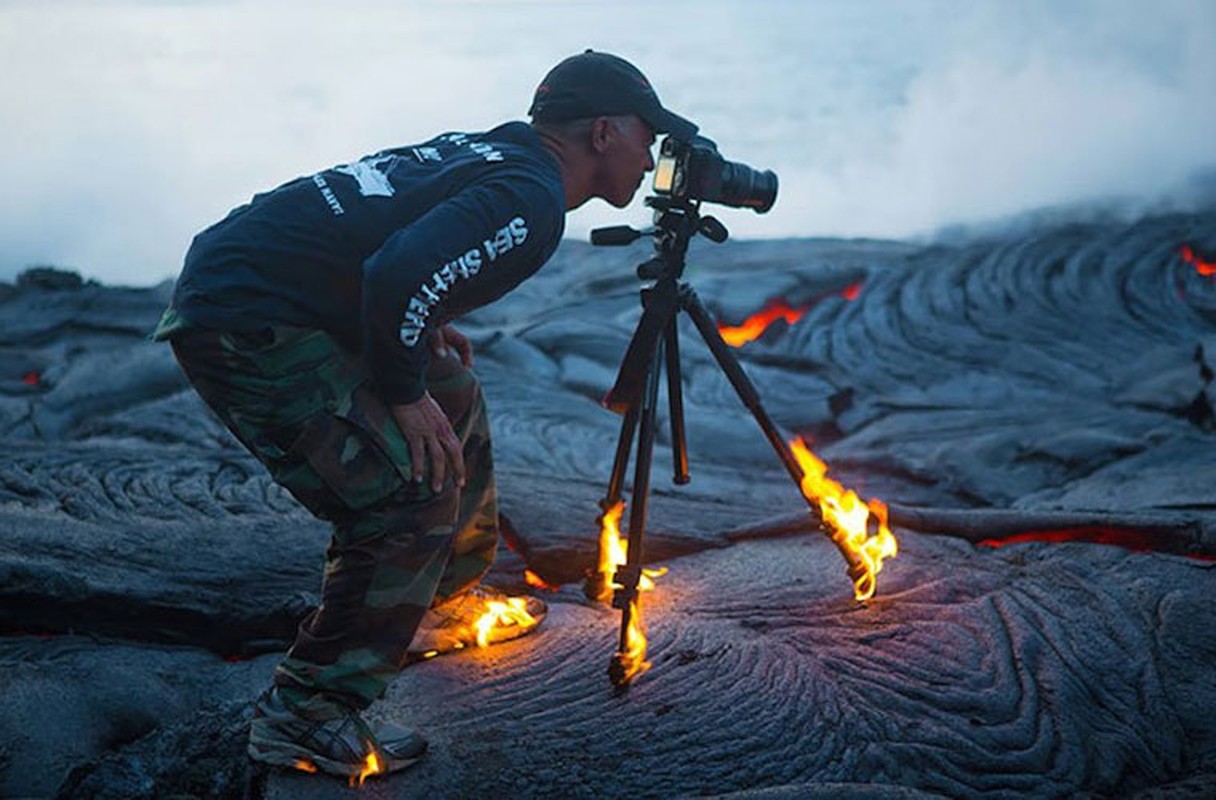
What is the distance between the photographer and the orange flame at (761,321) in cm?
1010

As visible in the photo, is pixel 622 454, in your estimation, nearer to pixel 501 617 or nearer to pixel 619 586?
pixel 619 586

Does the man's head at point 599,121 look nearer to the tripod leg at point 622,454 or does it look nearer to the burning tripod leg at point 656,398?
the burning tripod leg at point 656,398

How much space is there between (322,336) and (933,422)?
6.03 metres

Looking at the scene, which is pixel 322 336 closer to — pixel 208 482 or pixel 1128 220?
pixel 208 482

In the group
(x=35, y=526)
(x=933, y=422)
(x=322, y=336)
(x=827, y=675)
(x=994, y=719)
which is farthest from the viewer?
(x=933, y=422)

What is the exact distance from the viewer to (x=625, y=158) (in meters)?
3.21

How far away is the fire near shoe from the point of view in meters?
3.60

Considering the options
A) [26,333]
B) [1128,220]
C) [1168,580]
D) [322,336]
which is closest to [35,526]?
[322,336]

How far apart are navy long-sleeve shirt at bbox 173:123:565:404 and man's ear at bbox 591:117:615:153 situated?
248mm

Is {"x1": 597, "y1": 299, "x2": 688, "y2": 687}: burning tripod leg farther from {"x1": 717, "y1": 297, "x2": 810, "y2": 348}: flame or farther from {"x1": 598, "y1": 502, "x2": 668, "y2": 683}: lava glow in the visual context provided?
{"x1": 717, "y1": 297, "x2": 810, "y2": 348}: flame

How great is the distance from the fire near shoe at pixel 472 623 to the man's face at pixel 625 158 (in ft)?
4.63

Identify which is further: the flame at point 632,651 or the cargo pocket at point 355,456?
the flame at point 632,651

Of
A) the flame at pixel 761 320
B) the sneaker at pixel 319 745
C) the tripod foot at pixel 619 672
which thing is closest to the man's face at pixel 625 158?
the tripod foot at pixel 619 672

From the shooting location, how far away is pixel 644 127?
127 inches
